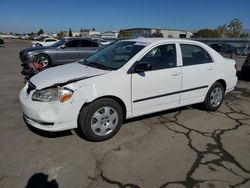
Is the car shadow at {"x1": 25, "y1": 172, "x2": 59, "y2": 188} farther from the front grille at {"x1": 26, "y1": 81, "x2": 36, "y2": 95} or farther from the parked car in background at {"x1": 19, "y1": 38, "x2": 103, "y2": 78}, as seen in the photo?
the parked car in background at {"x1": 19, "y1": 38, "x2": 103, "y2": 78}

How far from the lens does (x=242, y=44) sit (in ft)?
94.4

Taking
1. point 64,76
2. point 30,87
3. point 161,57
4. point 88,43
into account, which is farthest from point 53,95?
point 88,43

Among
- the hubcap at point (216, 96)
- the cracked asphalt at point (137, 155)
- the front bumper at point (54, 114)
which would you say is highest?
the front bumper at point (54, 114)

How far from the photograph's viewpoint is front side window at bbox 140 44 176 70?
14.3ft

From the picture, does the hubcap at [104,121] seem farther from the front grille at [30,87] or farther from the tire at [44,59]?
the tire at [44,59]

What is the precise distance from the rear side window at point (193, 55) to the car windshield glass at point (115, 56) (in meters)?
0.97

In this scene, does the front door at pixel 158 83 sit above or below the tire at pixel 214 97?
above

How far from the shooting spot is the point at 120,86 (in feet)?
12.8

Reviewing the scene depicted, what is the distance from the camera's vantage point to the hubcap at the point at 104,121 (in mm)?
3841

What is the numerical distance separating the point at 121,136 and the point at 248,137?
2243 millimetres

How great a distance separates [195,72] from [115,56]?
1.63 metres

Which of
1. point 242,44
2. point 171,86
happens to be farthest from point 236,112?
point 242,44

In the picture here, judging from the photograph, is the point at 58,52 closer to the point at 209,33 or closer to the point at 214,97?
the point at 214,97

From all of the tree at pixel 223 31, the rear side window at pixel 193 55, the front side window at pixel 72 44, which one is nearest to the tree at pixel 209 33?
the tree at pixel 223 31
